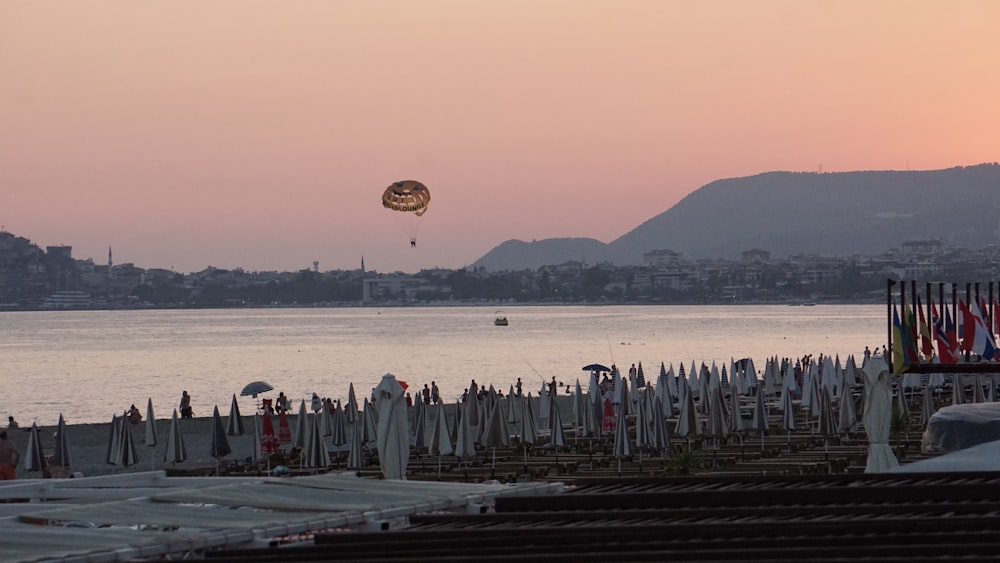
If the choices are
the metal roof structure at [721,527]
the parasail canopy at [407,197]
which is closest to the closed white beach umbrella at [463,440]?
the metal roof structure at [721,527]

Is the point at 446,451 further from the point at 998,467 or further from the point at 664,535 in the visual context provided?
the point at 664,535

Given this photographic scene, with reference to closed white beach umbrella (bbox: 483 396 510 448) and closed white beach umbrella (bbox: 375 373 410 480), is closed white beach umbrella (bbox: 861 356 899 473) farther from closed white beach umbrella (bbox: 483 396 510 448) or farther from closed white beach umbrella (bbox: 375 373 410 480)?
closed white beach umbrella (bbox: 483 396 510 448)

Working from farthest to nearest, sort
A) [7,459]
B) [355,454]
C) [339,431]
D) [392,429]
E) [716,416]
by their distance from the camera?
[339,431], [716,416], [355,454], [7,459], [392,429]

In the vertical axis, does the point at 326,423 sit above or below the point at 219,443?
below

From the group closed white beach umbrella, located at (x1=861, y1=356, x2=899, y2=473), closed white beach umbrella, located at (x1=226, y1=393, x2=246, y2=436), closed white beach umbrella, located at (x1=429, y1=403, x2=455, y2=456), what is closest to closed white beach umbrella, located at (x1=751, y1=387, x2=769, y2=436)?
closed white beach umbrella, located at (x1=429, y1=403, x2=455, y2=456)

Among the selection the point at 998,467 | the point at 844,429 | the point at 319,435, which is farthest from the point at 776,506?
the point at 844,429

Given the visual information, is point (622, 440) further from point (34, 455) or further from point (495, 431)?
point (34, 455)

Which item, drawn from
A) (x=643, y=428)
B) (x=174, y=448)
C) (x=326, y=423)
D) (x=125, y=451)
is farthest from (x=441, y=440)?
(x=326, y=423)
